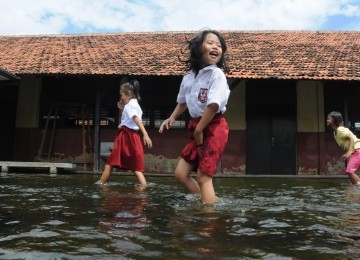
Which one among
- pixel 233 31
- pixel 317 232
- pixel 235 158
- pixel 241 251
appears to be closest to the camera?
pixel 241 251

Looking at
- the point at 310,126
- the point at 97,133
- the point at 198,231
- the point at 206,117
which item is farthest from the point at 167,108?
the point at 198,231

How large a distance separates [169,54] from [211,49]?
347 inches

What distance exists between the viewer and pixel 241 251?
2035mm

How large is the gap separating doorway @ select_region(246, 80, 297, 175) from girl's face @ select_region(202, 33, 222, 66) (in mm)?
8371

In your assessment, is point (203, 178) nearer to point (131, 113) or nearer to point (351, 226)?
point (351, 226)

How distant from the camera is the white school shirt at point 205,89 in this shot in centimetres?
342

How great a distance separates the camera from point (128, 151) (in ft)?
19.8

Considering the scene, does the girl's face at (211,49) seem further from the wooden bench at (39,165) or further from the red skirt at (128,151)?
the wooden bench at (39,165)

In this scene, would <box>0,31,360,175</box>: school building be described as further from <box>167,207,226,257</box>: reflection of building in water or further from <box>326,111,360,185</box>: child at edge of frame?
<box>167,207,226,257</box>: reflection of building in water

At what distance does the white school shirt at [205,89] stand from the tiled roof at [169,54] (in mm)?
6409

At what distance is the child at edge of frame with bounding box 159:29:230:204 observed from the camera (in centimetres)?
344

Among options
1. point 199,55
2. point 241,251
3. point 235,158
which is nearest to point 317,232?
point 241,251

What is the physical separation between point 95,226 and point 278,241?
1120mm

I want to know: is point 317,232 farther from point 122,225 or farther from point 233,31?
point 233,31
